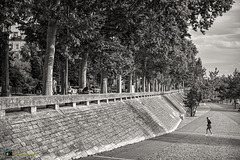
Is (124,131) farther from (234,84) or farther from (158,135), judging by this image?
(234,84)

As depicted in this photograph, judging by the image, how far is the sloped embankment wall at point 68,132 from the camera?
36.3 ft

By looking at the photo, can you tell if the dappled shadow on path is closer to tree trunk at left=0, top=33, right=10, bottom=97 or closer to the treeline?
the treeline

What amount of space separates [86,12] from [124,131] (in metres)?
8.92

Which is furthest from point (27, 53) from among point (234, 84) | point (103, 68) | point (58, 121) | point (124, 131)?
point (234, 84)

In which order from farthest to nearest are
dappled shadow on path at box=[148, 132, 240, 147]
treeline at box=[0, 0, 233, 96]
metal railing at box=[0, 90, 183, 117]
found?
dappled shadow on path at box=[148, 132, 240, 147] < treeline at box=[0, 0, 233, 96] < metal railing at box=[0, 90, 183, 117]

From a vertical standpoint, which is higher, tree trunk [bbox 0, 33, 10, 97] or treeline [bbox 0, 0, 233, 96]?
treeline [bbox 0, 0, 233, 96]

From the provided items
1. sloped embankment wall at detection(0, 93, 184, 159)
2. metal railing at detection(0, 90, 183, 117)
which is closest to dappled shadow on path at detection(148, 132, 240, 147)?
sloped embankment wall at detection(0, 93, 184, 159)

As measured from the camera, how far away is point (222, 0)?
778 inches

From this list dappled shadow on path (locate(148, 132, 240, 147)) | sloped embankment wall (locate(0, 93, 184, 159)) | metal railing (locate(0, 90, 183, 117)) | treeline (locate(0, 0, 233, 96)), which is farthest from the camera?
dappled shadow on path (locate(148, 132, 240, 147))

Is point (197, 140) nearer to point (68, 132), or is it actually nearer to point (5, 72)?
point (68, 132)

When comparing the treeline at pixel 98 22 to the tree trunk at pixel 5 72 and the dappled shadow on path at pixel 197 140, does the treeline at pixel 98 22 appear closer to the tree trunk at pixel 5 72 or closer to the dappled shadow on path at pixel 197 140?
the tree trunk at pixel 5 72

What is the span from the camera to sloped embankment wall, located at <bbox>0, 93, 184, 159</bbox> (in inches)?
436

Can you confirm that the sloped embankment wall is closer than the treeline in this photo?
Yes

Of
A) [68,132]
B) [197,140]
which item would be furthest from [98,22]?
[197,140]
